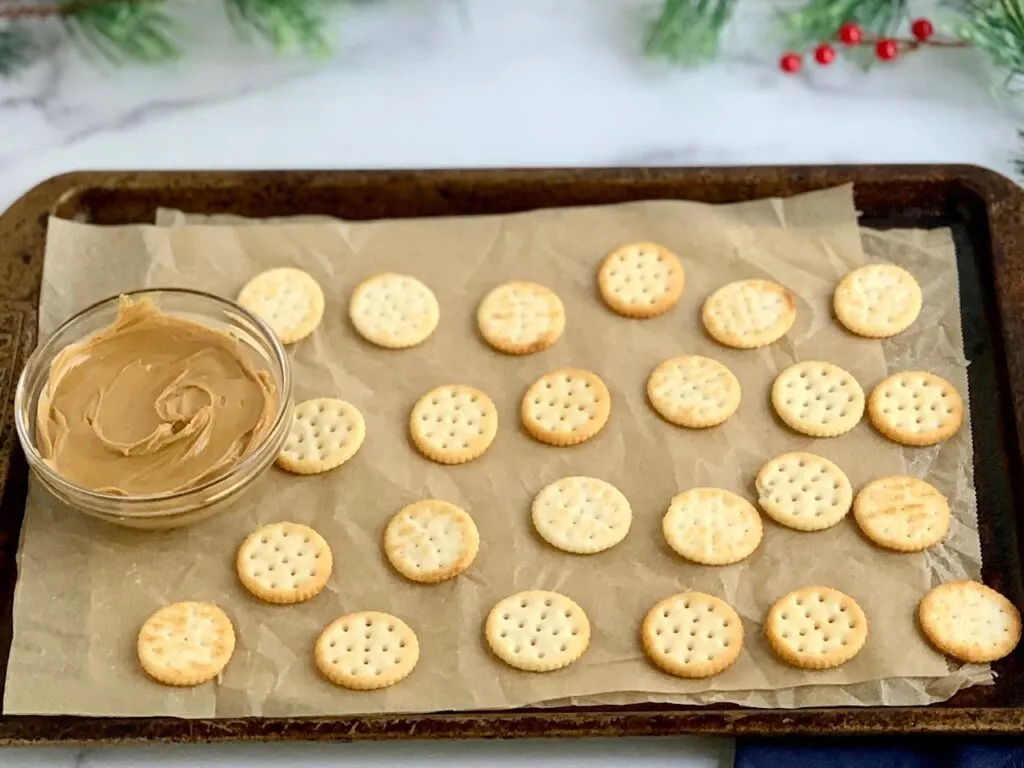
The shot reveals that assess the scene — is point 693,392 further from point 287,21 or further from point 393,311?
point 287,21

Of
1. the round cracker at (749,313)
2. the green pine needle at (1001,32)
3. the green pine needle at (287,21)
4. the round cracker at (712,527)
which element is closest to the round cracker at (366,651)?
the round cracker at (712,527)

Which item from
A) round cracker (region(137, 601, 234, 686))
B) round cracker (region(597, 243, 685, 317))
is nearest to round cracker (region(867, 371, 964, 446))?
round cracker (region(597, 243, 685, 317))

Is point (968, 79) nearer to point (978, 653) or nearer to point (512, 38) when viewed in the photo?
point (512, 38)

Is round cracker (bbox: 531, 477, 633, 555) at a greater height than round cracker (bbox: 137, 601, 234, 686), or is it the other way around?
round cracker (bbox: 531, 477, 633, 555)

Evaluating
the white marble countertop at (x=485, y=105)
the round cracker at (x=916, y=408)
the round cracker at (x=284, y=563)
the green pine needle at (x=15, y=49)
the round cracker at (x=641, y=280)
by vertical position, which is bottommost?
the round cracker at (x=284, y=563)

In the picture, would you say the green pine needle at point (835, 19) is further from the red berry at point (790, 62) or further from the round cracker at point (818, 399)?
the round cracker at point (818, 399)

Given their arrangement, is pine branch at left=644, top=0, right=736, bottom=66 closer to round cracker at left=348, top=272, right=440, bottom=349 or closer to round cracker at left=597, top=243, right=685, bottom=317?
round cracker at left=597, top=243, right=685, bottom=317
